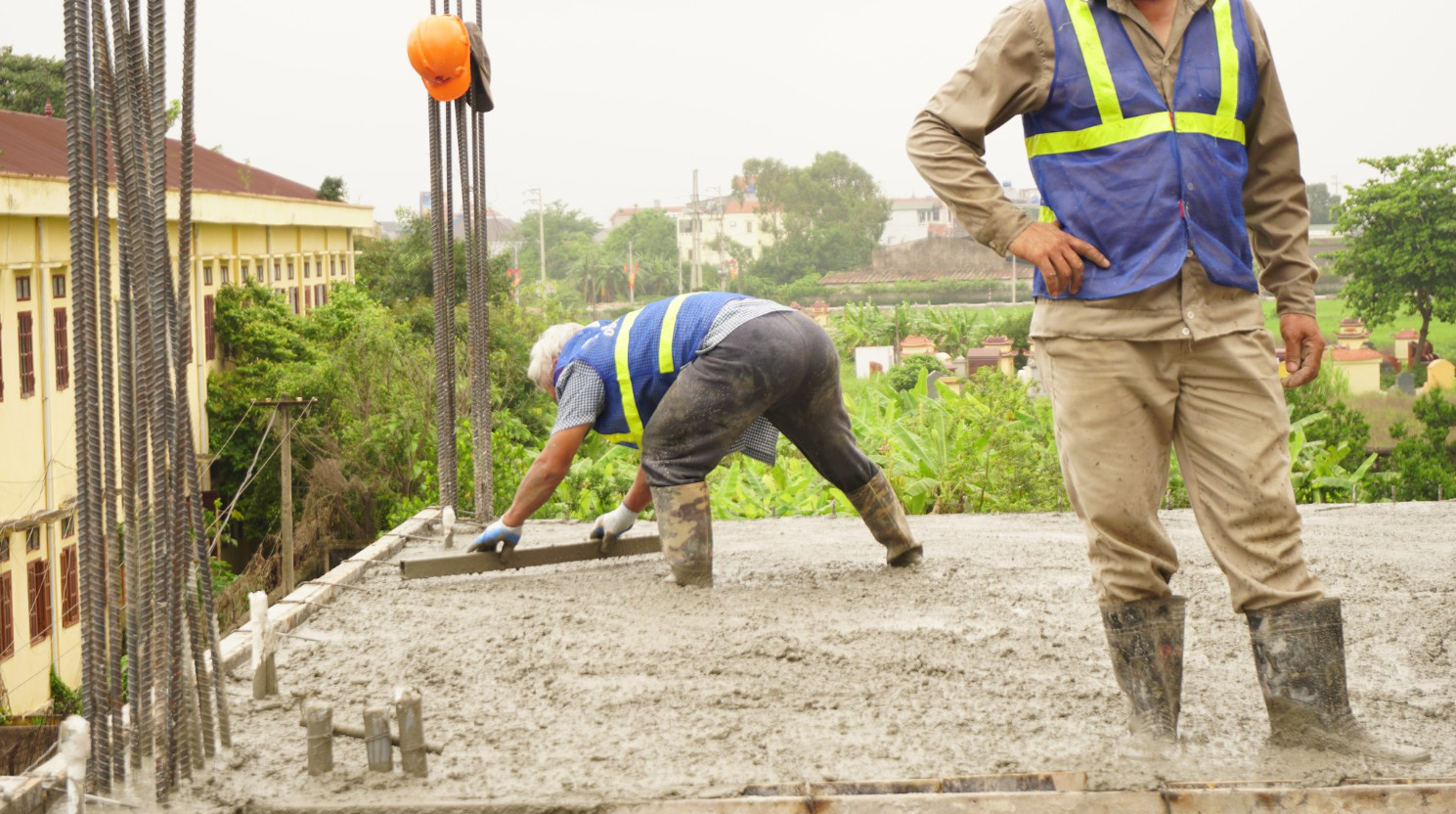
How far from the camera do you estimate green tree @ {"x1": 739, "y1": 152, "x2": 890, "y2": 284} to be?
2694 inches

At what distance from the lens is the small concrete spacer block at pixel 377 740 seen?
3.04 metres

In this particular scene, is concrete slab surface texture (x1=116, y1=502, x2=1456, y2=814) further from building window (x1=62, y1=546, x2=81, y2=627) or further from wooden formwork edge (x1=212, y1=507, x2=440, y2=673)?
building window (x1=62, y1=546, x2=81, y2=627)

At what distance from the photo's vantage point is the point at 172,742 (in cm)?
297

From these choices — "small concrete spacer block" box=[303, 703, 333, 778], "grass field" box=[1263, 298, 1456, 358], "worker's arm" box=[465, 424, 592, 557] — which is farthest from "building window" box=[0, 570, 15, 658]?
"grass field" box=[1263, 298, 1456, 358]

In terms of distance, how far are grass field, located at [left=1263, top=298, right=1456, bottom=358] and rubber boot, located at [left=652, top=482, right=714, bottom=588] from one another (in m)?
28.0

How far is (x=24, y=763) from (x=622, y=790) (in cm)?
430

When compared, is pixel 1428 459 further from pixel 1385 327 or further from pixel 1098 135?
pixel 1385 327

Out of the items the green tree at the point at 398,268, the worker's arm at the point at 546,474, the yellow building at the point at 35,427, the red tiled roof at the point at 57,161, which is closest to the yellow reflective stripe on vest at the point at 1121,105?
the worker's arm at the point at 546,474

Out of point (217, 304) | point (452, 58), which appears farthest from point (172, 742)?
point (217, 304)

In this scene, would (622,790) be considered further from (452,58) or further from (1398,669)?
(452,58)

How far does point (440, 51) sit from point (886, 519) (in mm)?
2670

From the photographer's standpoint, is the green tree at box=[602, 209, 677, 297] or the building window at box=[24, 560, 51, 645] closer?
the building window at box=[24, 560, 51, 645]

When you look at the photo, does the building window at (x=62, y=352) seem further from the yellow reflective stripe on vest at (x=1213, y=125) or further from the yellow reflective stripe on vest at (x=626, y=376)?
the yellow reflective stripe on vest at (x=1213, y=125)

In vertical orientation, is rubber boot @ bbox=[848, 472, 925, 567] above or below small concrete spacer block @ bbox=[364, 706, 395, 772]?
above
